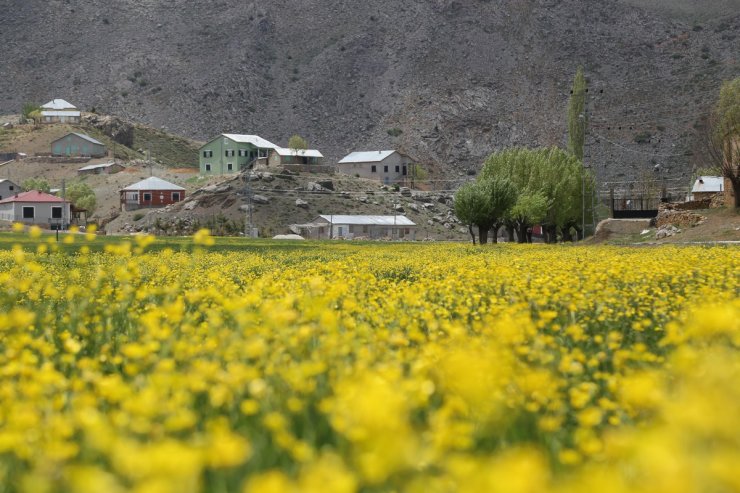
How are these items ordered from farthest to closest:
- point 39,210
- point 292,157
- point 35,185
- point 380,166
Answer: point 380,166 → point 292,157 → point 35,185 → point 39,210

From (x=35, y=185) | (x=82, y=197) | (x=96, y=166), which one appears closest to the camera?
(x=82, y=197)

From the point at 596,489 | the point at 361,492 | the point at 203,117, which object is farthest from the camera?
the point at 203,117

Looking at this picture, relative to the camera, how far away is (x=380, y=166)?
138250mm

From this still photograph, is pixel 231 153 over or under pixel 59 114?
under

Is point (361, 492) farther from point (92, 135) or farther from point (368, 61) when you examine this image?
point (368, 61)

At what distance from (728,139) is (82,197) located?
8508cm

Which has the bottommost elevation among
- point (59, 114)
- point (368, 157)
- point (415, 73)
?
point (368, 157)

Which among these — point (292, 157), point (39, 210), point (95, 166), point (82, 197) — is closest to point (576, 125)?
point (292, 157)

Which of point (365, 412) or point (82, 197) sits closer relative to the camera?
point (365, 412)

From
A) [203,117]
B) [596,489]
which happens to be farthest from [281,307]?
[203,117]

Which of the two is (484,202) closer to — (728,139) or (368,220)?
(728,139)

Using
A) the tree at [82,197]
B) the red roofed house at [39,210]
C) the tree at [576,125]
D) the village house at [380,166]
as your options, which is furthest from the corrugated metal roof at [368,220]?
the tree at [82,197]

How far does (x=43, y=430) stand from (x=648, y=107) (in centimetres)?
15896

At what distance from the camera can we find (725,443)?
382 cm
